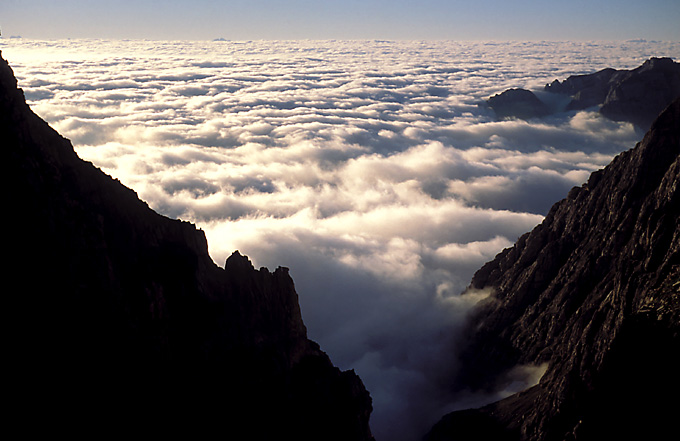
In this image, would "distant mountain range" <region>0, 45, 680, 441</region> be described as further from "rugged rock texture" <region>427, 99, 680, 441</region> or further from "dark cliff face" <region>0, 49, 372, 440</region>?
"rugged rock texture" <region>427, 99, 680, 441</region>

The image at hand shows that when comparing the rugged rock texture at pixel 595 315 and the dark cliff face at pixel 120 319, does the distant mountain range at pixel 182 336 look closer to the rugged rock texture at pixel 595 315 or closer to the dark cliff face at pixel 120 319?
the dark cliff face at pixel 120 319

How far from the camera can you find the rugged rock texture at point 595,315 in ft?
137

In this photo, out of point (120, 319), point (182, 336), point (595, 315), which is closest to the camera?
point (120, 319)

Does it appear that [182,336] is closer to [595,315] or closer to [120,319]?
[120,319]

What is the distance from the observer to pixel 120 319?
3681 cm

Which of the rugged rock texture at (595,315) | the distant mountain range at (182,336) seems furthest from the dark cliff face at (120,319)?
the rugged rock texture at (595,315)

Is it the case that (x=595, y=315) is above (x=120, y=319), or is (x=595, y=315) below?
Answer: below

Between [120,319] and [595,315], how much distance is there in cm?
4571

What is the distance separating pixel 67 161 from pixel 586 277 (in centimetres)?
7141

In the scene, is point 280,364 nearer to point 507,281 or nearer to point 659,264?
point 659,264

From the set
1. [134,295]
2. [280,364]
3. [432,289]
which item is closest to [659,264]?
[280,364]

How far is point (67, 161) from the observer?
3794 cm

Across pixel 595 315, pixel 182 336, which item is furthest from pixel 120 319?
pixel 595 315

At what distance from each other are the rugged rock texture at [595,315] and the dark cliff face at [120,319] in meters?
23.5
